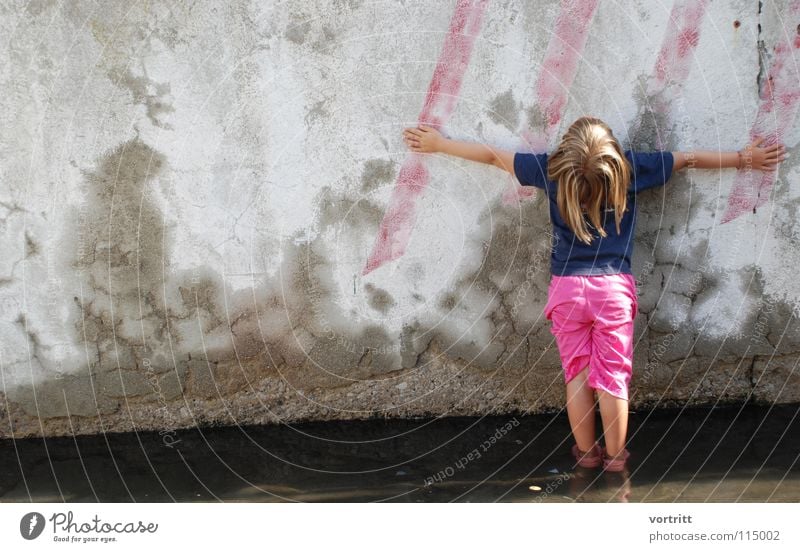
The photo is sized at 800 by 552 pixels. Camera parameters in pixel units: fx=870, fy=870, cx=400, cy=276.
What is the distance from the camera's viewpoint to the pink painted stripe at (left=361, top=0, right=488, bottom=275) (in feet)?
10.0

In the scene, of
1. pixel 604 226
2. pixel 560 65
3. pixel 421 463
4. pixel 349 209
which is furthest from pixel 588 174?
pixel 421 463

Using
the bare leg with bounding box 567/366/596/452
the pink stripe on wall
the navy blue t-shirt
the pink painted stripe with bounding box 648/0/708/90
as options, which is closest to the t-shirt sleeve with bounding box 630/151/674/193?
the navy blue t-shirt

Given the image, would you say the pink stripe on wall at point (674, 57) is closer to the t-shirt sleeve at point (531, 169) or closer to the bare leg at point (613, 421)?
the t-shirt sleeve at point (531, 169)

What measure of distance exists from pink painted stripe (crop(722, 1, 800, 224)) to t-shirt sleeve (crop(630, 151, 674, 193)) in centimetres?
33

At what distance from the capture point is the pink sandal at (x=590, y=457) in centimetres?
297

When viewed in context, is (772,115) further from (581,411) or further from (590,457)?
(590,457)

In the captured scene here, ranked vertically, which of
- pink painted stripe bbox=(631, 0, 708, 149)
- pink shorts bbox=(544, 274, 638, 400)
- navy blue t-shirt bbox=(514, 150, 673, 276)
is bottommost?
pink shorts bbox=(544, 274, 638, 400)

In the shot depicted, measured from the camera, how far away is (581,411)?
302cm

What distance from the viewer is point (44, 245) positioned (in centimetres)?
319

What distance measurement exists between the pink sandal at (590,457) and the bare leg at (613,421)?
5cm

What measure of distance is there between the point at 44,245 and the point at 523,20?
1910 mm

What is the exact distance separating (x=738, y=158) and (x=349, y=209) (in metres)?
1.41

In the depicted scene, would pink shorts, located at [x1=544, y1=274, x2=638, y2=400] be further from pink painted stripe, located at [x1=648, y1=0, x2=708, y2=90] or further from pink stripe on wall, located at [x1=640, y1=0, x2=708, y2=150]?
pink painted stripe, located at [x1=648, y1=0, x2=708, y2=90]
